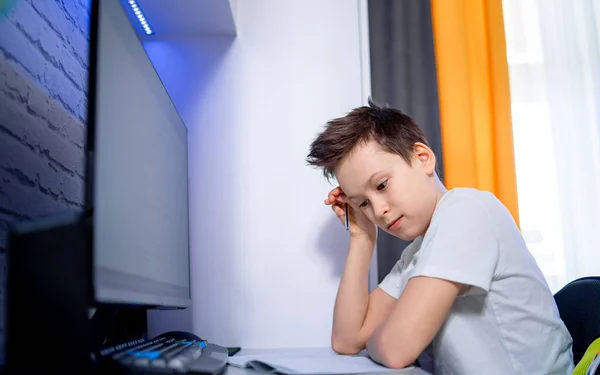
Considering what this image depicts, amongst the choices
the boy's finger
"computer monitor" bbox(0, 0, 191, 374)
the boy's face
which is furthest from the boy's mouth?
"computer monitor" bbox(0, 0, 191, 374)

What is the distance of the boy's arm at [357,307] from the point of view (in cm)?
122

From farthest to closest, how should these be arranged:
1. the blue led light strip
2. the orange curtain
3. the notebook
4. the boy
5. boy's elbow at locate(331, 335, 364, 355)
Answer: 1. the orange curtain
2. the blue led light strip
3. boy's elbow at locate(331, 335, 364, 355)
4. the boy
5. the notebook

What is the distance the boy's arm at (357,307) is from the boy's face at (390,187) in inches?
7.6

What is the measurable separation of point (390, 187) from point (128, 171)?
556 millimetres

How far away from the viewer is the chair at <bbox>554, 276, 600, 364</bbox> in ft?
3.12

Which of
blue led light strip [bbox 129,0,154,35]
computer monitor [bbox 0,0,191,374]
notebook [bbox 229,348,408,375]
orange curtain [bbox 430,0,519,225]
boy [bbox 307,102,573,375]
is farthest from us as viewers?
orange curtain [bbox 430,0,519,225]

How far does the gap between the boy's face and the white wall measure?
35cm

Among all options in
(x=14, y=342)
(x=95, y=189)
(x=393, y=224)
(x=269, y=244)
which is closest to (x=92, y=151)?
(x=95, y=189)

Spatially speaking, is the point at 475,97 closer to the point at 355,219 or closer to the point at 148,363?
the point at 355,219

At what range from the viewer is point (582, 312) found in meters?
0.99

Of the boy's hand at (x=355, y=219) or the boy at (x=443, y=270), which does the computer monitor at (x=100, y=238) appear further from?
the boy's hand at (x=355, y=219)

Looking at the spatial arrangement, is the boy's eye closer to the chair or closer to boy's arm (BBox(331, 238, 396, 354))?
boy's arm (BBox(331, 238, 396, 354))

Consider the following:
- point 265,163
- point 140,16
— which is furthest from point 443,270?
point 140,16

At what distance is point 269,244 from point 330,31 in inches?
24.9
